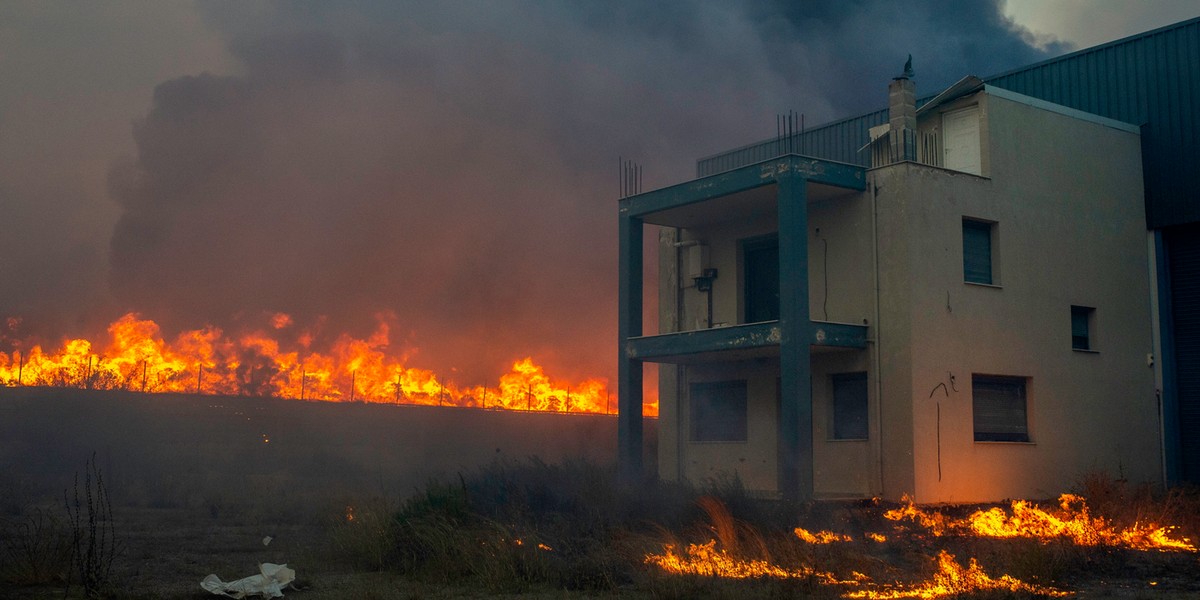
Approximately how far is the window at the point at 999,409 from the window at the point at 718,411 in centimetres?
548

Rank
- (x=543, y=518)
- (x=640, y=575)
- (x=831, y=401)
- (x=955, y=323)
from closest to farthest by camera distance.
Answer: (x=640, y=575) → (x=543, y=518) → (x=955, y=323) → (x=831, y=401)

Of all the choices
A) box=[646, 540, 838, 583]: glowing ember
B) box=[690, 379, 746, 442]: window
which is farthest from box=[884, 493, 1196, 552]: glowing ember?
box=[690, 379, 746, 442]: window

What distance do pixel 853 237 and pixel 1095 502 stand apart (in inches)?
273

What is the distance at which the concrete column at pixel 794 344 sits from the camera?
1961 cm

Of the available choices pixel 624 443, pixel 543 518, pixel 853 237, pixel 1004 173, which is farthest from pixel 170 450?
pixel 1004 173

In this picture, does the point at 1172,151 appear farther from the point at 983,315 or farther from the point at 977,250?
the point at 983,315

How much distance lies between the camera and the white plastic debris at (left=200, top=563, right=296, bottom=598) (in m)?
12.7

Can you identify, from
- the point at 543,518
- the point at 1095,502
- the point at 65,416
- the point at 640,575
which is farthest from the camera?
the point at 65,416

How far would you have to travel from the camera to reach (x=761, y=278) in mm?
24266

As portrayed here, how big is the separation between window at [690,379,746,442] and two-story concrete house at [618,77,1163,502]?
2.2 inches

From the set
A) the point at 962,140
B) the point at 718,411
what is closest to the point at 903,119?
the point at 962,140

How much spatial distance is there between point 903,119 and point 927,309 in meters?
4.13

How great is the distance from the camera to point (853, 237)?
2172cm

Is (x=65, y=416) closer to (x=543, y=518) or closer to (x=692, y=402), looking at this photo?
(x=692, y=402)
